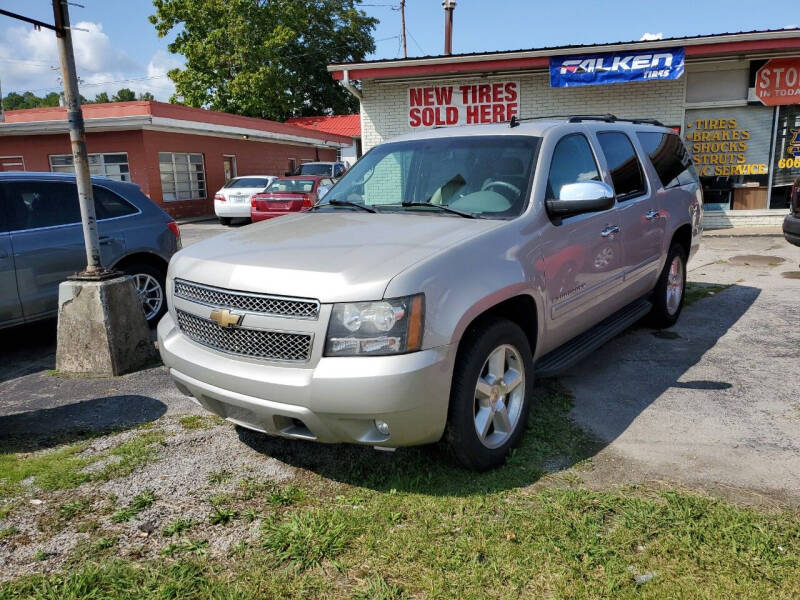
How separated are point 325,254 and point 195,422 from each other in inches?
69.3

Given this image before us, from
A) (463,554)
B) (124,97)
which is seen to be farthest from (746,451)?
(124,97)

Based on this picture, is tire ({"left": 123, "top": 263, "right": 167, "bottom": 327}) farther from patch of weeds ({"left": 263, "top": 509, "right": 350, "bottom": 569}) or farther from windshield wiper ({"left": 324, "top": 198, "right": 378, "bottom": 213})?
patch of weeds ({"left": 263, "top": 509, "right": 350, "bottom": 569})

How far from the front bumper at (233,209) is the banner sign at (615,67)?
956cm

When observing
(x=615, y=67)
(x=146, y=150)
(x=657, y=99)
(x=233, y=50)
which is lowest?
(x=146, y=150)

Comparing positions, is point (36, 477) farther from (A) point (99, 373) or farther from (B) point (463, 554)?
(B) point (463, 554)

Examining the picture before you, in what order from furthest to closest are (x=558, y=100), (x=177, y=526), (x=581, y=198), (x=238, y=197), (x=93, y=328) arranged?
(x=238, y=197), (x=558, y=100), (x=93, y=328), (x=581, y=198), (x=177, y=526)

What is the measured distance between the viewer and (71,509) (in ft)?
10.2

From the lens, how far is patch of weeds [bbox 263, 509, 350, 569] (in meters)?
2.67

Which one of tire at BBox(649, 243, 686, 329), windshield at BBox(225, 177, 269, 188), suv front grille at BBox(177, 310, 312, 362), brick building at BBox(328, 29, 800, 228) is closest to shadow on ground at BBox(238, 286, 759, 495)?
suv front grille at BBox(177, 310, 312, 362)

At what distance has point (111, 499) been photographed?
3.21 meters

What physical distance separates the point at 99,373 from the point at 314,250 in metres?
2.91

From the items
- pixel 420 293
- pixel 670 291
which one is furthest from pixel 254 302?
pixel 670 291

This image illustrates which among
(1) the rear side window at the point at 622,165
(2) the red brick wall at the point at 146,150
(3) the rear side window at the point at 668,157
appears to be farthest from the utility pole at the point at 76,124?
(2) the red brick wall at the point at 146,150

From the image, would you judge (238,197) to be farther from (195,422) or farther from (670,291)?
(195,422)
